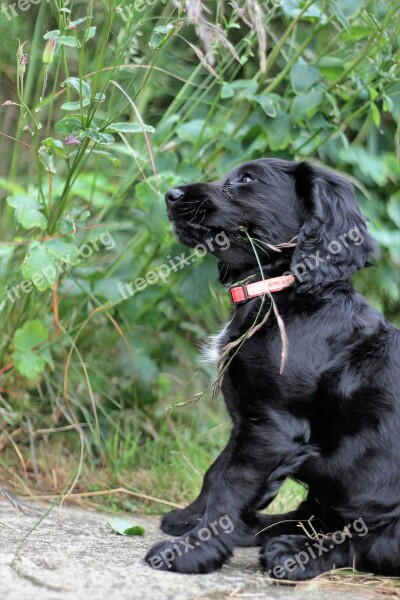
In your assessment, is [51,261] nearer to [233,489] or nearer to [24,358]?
[24,358]

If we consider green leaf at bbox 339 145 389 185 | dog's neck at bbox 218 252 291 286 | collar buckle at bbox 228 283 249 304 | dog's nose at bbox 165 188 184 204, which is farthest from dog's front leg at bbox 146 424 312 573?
green leaf at bbox 339 145 389 185

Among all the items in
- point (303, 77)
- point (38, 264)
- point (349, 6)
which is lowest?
point (38, 264)

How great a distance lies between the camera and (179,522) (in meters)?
3.02

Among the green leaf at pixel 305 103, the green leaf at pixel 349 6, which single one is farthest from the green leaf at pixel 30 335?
the green leaf at pixel 349 6

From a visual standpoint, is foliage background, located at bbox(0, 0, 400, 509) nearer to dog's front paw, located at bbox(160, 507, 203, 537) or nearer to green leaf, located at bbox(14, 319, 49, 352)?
green leaf, located at bbox(14, 319, 49, 352)

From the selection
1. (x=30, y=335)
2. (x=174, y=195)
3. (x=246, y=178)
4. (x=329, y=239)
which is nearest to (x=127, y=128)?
(x=174, y=195)

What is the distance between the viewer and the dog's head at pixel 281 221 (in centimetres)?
268

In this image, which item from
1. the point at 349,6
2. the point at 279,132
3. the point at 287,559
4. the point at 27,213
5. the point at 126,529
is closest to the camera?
the point at 287,559

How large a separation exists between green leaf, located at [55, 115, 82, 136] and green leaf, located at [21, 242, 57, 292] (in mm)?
480

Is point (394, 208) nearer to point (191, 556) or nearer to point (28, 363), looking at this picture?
point (28, 363)

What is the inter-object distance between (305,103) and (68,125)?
3.73 feet

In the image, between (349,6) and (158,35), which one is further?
(349,6)

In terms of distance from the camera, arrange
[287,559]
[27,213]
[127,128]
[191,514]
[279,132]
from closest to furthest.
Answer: [287,559] < [127,128] < [191,514] < [27,213] < [279,132]

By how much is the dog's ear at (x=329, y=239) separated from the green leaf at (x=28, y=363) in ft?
4.69
